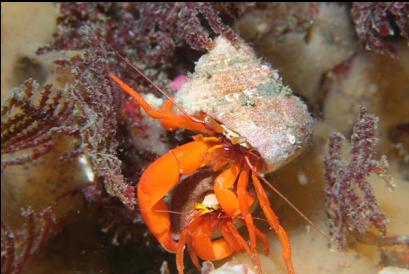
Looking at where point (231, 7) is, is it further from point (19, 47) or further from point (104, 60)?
point (19, 47)

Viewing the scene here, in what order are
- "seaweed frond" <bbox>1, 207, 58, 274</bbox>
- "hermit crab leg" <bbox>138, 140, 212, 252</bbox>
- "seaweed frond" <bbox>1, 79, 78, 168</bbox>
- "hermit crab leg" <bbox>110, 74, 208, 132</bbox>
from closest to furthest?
"hermit crab leg" <bbox>138, 140, 212, 252</bbox>
"hermit crab leg" <bbox>110, 74, 208, 132</bbox>
"seaweed frond" <bbox>1, 79, 78, 168</bbox>
"seaweed frond" <bbox>1, 207, 58, 274</bbox>

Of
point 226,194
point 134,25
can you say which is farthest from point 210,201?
point 134,25

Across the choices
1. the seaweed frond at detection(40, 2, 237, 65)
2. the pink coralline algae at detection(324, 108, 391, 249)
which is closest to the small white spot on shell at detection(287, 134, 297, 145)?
the pink coralline algae at detection(324, 108, 391, 249)

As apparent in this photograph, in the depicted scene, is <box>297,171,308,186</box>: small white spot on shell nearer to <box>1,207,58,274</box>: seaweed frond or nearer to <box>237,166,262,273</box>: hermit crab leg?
<box>237,166,262,273</box>: hermit crab leg

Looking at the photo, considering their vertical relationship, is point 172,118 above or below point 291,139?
below

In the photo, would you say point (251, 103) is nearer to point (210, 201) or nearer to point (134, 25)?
point (210, 201)

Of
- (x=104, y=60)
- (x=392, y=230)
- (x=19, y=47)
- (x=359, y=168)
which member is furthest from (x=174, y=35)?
(x=392, y=230)

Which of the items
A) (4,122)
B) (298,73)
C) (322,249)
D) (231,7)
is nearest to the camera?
(322,249)
